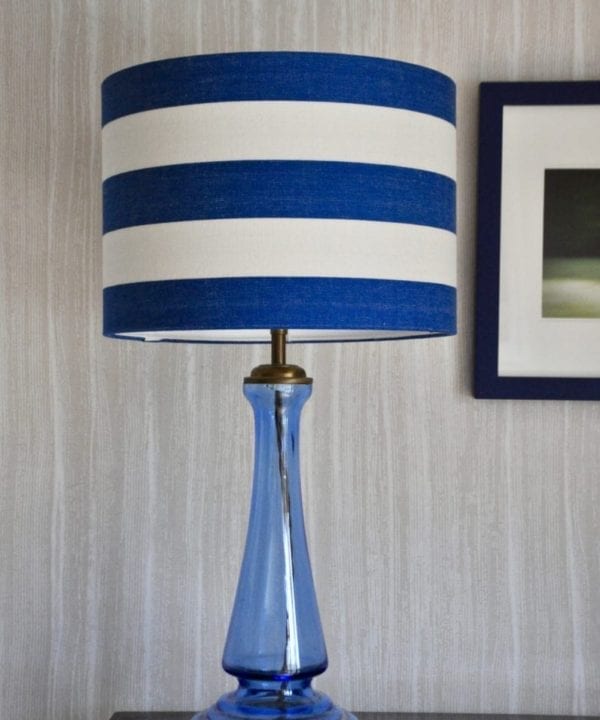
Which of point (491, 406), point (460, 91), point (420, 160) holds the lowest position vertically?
point (491, 406)

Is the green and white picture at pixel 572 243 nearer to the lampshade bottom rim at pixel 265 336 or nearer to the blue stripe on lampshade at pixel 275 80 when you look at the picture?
the lampshade bottom rim at pixel 265 336

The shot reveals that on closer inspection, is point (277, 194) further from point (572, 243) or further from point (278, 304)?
point (572, 243)

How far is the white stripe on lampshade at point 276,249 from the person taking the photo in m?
1.03

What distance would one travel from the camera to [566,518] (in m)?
1.58

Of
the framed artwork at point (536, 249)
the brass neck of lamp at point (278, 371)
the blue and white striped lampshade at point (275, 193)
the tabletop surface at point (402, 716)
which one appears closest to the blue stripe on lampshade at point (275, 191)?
the blue and white striped lampshade at point (275, 193)

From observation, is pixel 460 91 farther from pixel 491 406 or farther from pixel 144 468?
pixel 144 468

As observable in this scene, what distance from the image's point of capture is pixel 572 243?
1.56 metres

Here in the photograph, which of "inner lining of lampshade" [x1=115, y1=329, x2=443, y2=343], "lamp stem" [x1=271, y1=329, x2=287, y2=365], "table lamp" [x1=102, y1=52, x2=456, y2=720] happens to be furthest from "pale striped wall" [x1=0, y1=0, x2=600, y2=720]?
"table lamp" [x1=102, y1=52, x2=456, y2=720]

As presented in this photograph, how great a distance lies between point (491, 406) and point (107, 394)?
0.61m

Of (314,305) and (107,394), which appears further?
(107,394)

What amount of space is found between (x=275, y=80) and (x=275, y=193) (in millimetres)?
115

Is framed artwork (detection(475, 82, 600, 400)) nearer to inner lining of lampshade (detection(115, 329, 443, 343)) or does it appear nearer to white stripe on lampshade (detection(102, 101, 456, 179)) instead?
inner lining of lampshade (detection(115, 329, 443, 343))

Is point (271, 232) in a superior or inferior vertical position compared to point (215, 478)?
superior

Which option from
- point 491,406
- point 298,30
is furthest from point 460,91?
point 491,406
